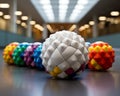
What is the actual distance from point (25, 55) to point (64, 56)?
1.47 m

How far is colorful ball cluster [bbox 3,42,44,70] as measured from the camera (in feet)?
11.8

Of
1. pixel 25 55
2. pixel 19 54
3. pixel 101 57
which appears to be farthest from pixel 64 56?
pixel 19 54

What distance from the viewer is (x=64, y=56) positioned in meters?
2.56

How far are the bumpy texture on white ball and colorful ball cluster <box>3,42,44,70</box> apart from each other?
862 millimetres

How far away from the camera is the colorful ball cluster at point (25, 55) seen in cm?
359

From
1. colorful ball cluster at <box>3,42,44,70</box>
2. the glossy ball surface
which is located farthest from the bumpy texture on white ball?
the glossy ball surface

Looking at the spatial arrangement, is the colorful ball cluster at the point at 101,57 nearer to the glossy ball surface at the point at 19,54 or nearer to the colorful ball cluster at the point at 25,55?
the colorful ball cluster at the point at 25,55

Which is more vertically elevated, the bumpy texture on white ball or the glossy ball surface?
the bumpy texture on white ball

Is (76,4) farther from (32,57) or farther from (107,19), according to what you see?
(32,57)

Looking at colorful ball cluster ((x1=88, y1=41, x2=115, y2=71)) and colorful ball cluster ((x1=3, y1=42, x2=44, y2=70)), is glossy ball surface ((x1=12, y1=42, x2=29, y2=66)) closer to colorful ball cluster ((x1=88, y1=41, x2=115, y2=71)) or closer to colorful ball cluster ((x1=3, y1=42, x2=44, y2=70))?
colorful ball cluster ((x1=3, y1=42, x2=44, y2=70))

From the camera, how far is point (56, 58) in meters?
2.56

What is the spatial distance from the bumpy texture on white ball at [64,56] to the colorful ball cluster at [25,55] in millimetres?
862

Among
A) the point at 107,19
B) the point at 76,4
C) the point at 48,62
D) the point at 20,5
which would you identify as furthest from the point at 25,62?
the point at 107,19

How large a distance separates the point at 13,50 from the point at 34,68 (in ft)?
2.49
